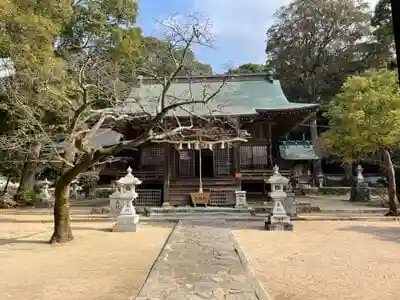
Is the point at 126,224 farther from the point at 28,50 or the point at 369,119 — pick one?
the point at 369,119

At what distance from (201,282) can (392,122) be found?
9.85 meters

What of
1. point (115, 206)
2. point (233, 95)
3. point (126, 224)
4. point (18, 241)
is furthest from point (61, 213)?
point (233, 95)

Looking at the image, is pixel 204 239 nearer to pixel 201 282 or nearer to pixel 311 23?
pixel 201 282

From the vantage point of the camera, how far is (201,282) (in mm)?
5316

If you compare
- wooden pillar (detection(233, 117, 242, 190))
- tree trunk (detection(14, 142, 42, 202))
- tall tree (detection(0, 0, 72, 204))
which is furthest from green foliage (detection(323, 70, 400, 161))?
tree trunk (detection(14, 142, 42, 202))

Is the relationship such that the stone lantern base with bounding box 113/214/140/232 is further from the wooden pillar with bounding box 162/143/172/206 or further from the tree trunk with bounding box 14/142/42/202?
A: the tree trunk with bounding box 14/142/42/202

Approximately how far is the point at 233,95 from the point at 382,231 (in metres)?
11.4

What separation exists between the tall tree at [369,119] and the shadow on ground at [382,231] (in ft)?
10.3

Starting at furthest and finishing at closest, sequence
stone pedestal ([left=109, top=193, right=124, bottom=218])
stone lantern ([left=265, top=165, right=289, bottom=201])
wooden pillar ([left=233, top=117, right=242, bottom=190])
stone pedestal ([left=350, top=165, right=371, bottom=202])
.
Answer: stone pedestal ([left=350, top=165, right=371, bottom=202])
wooden pillar ([left=233, top=117, right=242, bottom=190])
stone pedestal ([left=109, top=193, right=124, bottom=218])
stone lantern ([left=265, top=165, right=289, bottom=201])

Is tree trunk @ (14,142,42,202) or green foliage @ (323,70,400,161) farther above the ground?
green foliage @ (323,70,400,161)

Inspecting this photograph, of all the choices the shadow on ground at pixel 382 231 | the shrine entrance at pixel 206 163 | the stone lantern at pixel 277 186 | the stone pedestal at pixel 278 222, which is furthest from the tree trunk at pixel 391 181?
the shrine entrance at pixel 206 163

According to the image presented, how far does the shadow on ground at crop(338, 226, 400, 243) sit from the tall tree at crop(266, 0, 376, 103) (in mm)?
21990

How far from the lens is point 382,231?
10492mm

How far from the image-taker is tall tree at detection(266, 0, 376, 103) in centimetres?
3144
